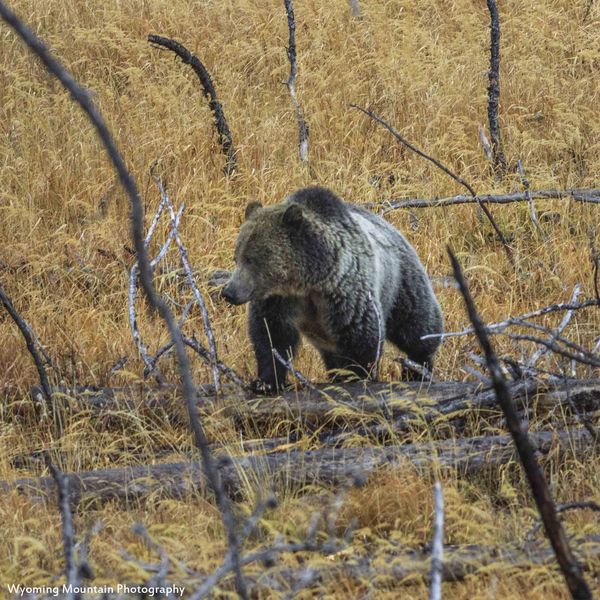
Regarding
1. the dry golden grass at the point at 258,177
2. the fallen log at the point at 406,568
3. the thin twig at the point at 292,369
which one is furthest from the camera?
the thin twig at the point at 292,369

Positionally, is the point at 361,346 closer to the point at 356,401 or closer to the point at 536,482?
the point at 356,401

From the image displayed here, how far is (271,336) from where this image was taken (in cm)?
512

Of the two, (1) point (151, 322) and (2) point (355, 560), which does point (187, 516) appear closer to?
(2) point (355, 560)

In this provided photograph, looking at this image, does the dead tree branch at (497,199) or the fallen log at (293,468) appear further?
the dead tree branch at (497,199)

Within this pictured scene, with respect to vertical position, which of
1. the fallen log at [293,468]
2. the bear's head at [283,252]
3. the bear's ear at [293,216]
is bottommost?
the fallen log at [293,468]

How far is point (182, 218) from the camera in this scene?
8.05 m

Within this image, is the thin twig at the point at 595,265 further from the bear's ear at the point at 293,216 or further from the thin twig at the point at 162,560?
the thin twig at the point at 162,560

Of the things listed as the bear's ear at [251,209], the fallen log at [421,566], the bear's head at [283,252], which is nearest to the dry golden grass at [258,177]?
the fallen log at [421,566]

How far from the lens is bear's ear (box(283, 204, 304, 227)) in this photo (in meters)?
5.02

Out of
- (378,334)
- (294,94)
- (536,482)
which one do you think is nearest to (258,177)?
(294,94)

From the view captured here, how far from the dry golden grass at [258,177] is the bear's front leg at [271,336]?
1.28 ft

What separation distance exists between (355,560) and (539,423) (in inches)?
52.7

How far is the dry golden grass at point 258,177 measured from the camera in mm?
3896

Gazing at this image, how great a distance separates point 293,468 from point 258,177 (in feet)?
15.8
